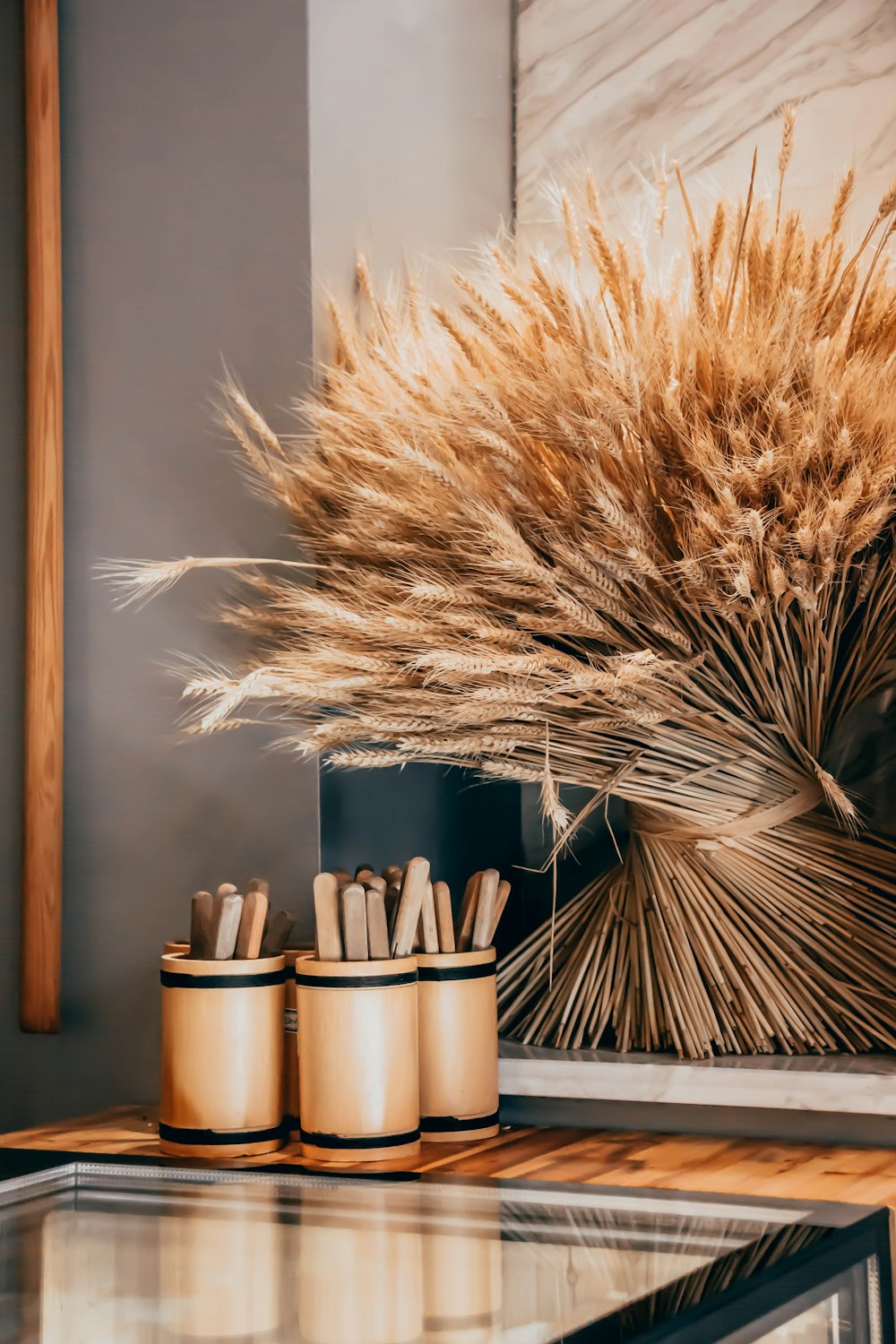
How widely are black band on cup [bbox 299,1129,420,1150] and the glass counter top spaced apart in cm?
10

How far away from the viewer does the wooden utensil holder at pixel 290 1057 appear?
109cm

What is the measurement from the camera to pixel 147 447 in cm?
127

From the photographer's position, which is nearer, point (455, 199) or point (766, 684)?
point (766, 684)

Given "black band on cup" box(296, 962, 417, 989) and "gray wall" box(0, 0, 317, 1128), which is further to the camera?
"gray wall" box(0, 0, 317, 1128)

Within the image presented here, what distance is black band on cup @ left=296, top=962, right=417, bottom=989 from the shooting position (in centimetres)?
100

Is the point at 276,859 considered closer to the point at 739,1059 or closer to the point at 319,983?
the point at 319,983

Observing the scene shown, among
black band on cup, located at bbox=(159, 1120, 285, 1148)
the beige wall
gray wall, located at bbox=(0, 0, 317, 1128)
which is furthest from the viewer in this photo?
the beige wall

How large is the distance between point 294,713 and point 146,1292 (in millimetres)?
590

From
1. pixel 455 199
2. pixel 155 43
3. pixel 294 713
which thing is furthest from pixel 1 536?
pixel 455 199

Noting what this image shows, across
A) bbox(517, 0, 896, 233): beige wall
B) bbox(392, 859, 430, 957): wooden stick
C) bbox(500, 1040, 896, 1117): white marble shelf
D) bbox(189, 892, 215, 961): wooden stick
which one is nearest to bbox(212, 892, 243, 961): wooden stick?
bbox(189, 892, 215, 961): wooden stick

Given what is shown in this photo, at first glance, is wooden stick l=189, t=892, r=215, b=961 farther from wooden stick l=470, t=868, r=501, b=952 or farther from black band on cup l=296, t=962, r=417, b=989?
wooden stick l=470, t=868, r=501, b=952

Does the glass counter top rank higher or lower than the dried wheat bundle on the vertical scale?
lower

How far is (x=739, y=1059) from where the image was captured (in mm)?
1110

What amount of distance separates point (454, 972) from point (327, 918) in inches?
5.1
